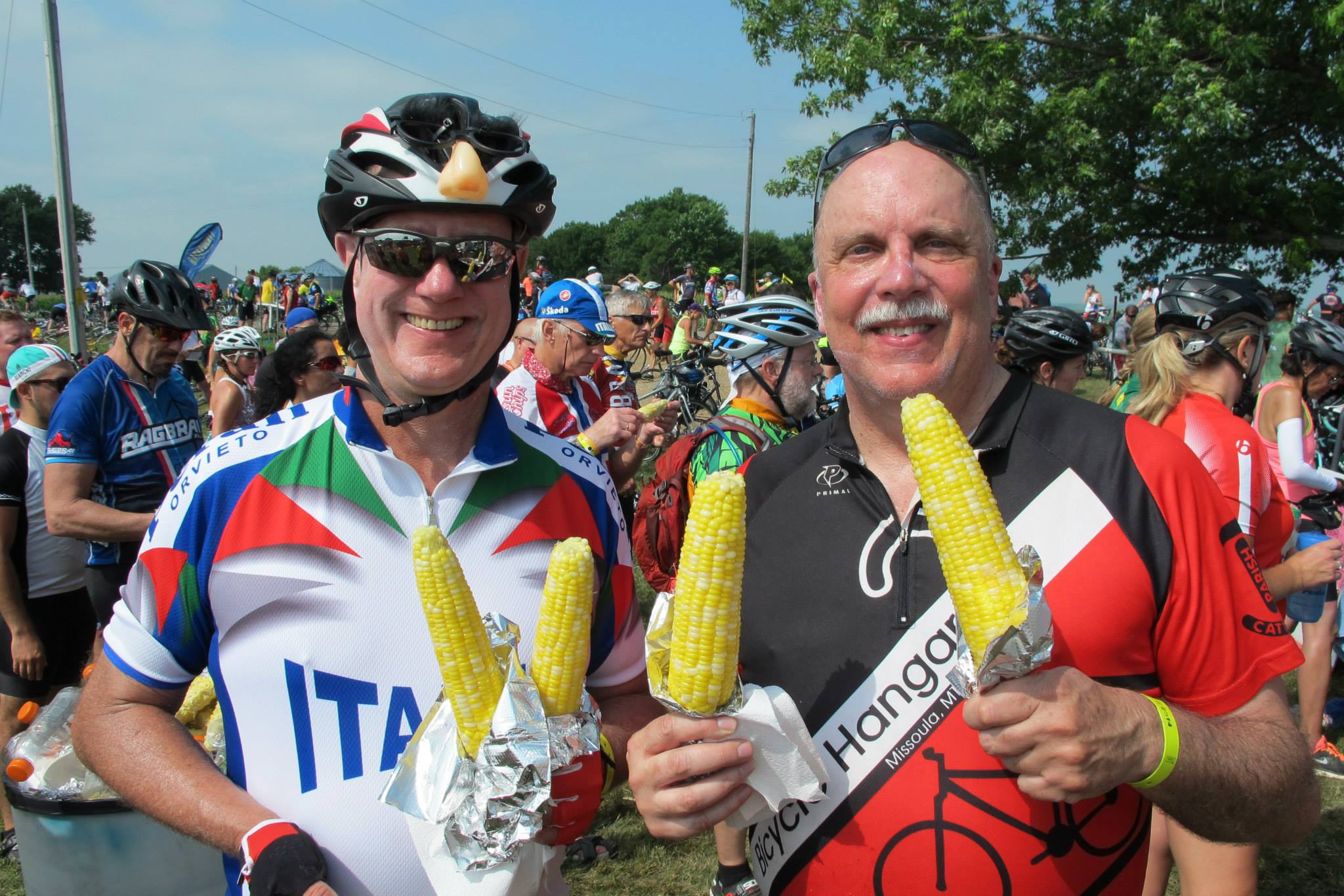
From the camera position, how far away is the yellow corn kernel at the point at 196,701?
3.34 m

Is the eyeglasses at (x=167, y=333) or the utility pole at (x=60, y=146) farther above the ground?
the utility pole at (x=60, y=146)

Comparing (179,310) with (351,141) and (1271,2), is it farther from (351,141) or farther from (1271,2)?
(1271,2)

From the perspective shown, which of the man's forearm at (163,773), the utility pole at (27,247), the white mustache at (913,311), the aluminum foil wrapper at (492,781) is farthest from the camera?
the utility pole at (27,247)

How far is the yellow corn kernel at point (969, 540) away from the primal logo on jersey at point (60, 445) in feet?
15.7

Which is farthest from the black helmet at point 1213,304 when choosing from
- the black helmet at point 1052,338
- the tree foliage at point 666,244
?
the tree foliage at point 666,244

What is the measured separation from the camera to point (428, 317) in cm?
197

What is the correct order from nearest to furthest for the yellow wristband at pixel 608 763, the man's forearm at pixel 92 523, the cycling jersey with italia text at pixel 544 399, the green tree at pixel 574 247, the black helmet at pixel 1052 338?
the yellow wristband at pixel 608 763 < the man's forearm at pixel 92 523 < the black helmet at pixel 1052 338 < the cycling jersey with italia text at pixel 544 399 < the green tree at pixel 574 247

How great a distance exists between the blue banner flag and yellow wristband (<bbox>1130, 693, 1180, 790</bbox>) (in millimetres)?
9387

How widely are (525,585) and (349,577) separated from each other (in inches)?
15.9

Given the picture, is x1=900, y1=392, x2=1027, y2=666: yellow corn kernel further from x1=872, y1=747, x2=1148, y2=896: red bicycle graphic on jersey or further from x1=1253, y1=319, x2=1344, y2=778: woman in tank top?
x1=1253, y1=319, x2=1344, y2=778: woman in tank top

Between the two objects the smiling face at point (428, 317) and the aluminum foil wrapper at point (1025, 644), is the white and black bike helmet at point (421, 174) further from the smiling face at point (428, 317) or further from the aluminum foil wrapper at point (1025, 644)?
the aluminum foil wrapper at point (1025, 644)

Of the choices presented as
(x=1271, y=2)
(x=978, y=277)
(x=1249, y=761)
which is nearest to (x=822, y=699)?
(x=1249, y=761)

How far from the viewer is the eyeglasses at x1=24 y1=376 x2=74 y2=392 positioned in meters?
5.03

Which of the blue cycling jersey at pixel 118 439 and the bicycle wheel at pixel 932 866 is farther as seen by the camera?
the blue cycling jersey at pixel 118 439
